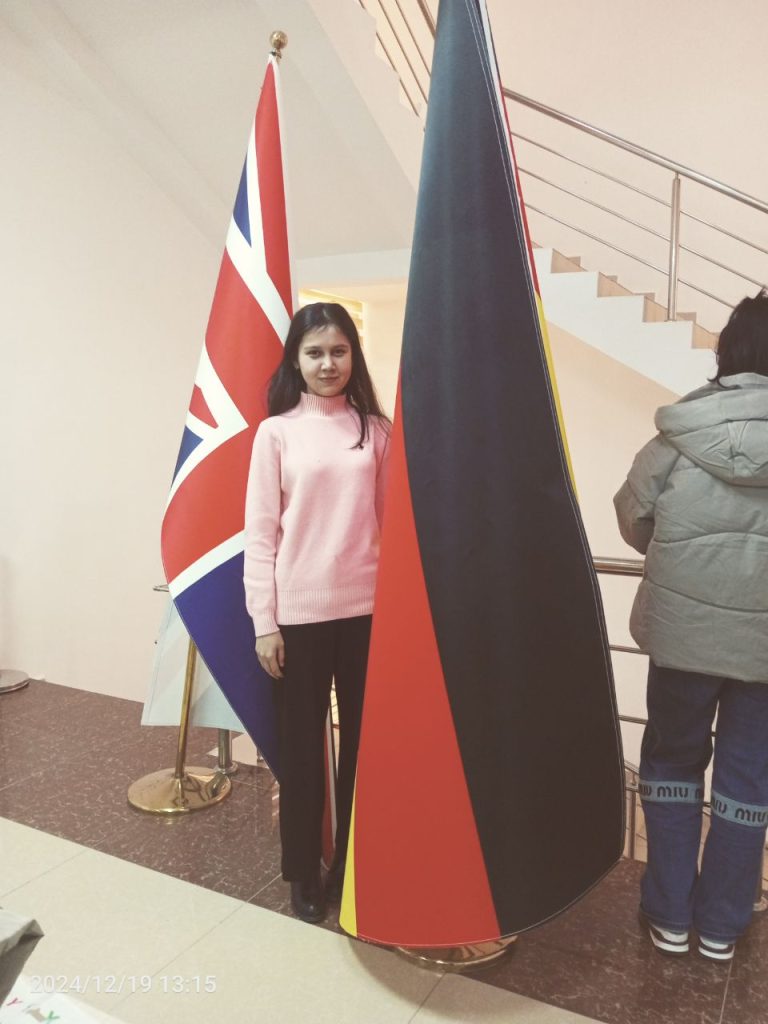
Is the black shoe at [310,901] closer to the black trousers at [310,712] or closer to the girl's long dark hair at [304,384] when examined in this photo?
the black trousers at [310,712]

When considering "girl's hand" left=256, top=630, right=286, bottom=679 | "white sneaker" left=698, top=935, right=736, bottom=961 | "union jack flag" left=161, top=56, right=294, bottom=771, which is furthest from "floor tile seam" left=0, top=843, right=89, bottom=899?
"white sneaker" left=698, top=935, right=736, bottom=961

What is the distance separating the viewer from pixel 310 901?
1611 mm

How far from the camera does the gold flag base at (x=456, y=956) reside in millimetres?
1454

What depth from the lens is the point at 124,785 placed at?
2209mm

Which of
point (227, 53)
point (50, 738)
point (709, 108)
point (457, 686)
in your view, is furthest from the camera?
point (709, 108)

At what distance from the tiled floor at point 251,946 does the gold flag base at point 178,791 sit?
0.04m

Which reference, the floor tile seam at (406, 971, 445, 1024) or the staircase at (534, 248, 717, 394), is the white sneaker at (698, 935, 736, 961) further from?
the staircase at (534, 248, 717, 394)

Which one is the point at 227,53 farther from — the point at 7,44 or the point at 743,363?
the point at 743,363

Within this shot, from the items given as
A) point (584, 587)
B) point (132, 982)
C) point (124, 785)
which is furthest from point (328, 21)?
point (132, 982)

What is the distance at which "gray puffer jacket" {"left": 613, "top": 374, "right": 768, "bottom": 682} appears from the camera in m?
1.33

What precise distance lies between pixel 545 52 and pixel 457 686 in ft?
14.8
